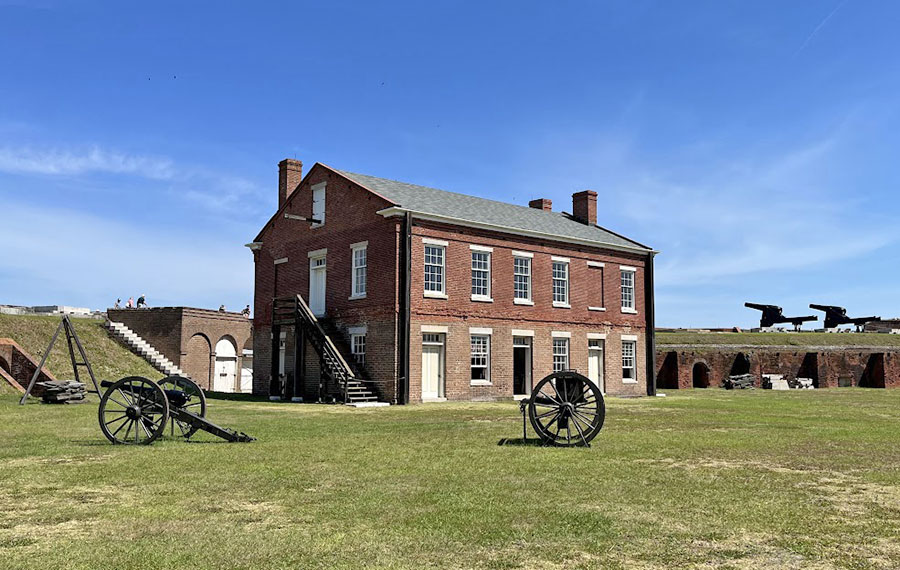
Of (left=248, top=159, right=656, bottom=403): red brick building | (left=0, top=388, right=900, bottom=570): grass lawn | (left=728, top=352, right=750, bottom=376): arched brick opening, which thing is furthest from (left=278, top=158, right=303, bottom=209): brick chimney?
(left=728, top=352, right=750, bottom=376): arched brick opening

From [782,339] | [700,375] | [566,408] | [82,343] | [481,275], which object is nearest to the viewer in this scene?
[566,408]

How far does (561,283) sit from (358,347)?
8.53m

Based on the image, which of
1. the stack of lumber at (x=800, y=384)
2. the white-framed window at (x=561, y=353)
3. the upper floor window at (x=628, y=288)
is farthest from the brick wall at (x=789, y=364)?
the white-framed window at (x=561, y=353)

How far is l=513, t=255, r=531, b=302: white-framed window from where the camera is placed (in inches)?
1155

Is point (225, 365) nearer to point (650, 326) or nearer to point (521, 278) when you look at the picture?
point (521, 278)

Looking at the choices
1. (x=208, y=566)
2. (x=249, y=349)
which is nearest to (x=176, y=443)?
(x=208, y=566)

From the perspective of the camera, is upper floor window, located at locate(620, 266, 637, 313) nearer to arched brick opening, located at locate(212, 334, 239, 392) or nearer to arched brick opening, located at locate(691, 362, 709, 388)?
arched brick opening, located at locate(691, 362, 709, 388)

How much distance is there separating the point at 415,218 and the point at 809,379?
93.3ft

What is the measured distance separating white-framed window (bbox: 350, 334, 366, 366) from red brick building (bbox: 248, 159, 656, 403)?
0.05 m

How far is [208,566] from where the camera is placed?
5.88 m

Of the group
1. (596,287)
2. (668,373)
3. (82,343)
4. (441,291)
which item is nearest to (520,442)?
(441,291)

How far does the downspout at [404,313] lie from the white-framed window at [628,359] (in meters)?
11.5

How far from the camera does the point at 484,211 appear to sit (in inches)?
1208

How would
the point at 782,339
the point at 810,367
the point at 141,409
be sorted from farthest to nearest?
the point at 782,339
the point at 810,367
the point at 141,409
